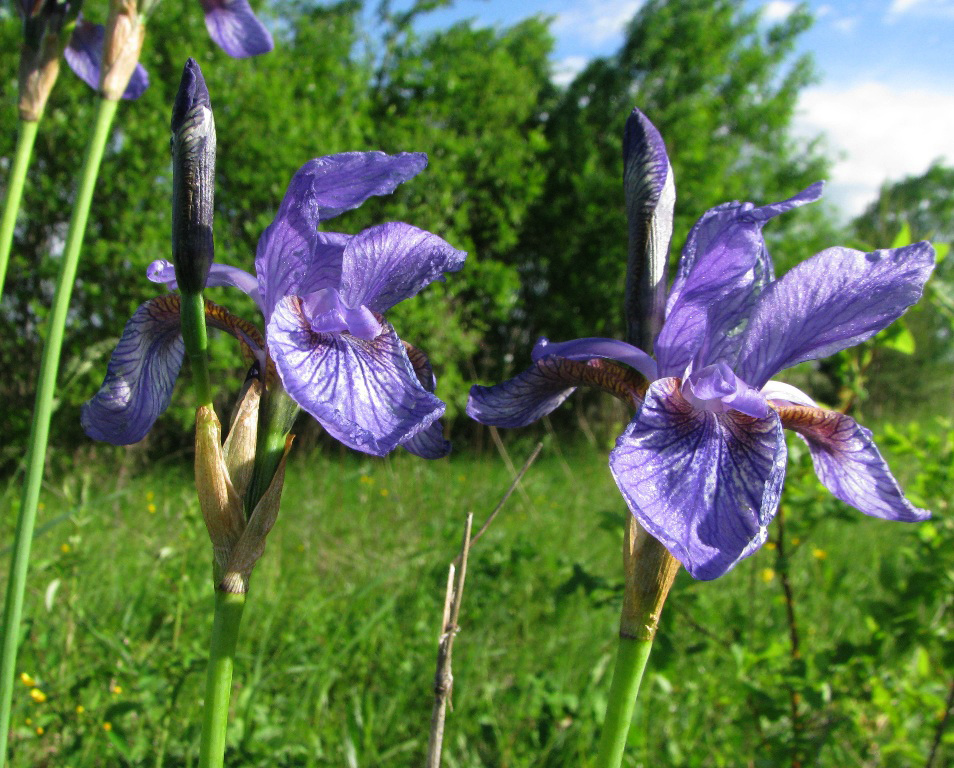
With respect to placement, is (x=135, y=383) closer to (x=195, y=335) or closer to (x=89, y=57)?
(x=195, y=335)

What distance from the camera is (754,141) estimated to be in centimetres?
854

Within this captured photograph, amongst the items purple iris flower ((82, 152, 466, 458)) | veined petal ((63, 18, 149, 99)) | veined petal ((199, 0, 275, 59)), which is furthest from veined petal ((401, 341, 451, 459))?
veined petal ((63, 18, 149, 99))

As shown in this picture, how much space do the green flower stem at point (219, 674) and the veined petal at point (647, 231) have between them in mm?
483

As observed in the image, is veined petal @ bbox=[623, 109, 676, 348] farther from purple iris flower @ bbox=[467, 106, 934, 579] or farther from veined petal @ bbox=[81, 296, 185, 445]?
veined petal @ bbox=[81, 296, 185, 445]

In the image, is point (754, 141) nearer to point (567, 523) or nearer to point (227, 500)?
point (567, 523)

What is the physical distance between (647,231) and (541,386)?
0.20 meters

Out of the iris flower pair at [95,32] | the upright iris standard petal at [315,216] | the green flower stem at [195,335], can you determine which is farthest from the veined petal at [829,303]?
the iris flower pair at [95,32]

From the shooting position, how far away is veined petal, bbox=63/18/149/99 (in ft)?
5.24

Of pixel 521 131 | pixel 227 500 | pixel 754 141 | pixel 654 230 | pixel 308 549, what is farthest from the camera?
pixel 754 141

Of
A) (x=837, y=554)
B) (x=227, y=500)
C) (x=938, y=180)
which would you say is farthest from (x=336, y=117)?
(x=938, y=180)

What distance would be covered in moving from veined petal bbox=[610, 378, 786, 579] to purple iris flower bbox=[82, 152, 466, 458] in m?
0.19

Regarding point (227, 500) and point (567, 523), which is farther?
point (567, 523)

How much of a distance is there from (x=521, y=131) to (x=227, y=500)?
7.54 m

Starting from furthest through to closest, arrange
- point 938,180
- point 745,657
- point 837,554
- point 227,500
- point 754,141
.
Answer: point 938,180, point 754,141, point 837,554, point 745,657, point 227,500
